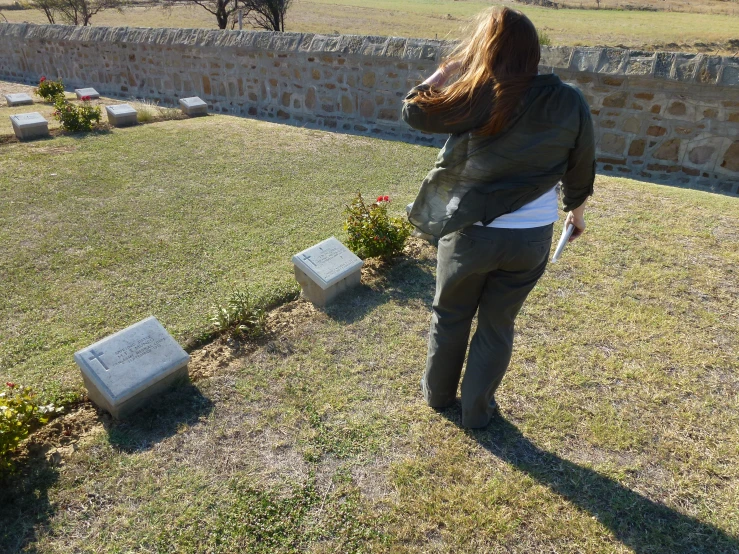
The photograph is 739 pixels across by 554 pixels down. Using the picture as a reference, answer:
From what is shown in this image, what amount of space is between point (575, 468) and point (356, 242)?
8.85 feet

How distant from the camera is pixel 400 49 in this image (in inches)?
338

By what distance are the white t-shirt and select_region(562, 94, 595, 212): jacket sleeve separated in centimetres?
13

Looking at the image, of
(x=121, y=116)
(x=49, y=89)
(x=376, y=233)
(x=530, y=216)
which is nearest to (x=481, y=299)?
(x=530, y=216)

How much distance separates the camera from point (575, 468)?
267cm

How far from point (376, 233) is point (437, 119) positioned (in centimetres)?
249

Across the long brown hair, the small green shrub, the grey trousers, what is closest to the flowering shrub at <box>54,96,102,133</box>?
the small green shrub

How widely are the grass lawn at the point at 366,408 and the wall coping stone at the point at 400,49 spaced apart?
6.67ft

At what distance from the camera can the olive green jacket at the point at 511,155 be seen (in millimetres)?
2025

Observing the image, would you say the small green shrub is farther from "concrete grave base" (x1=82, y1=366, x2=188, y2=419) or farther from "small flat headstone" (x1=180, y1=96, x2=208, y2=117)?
"small flat headstone" (x1=180, y1=96, x2=208, y2=117)

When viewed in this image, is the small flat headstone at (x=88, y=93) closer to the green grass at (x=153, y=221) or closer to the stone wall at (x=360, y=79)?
the stone wall at (x=360, y=79)

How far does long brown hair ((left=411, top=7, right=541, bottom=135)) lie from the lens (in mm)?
1969

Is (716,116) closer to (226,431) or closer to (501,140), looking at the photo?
(501,140)

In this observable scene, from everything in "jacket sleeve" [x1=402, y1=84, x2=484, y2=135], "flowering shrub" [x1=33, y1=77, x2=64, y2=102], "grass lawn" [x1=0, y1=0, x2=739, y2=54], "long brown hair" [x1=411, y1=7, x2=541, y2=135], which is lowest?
"flowering shrub" [x1=33, y1=77, x2=64, y2=102]

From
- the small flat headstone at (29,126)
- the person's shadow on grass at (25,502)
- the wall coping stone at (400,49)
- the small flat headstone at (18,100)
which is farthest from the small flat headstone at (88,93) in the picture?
the person's shadow on grass at (25,502)
